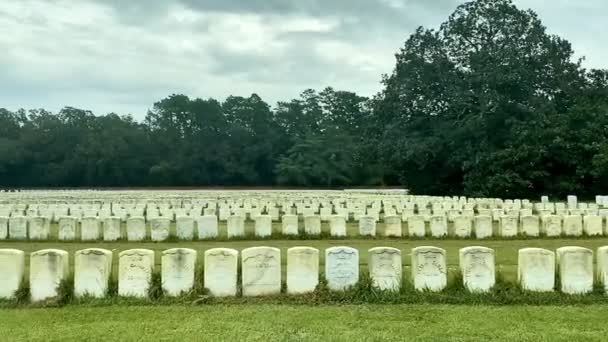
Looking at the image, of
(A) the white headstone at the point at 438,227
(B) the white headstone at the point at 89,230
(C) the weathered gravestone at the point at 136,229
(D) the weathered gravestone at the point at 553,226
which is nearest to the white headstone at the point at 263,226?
(C) the weathered gravestone at the point at 136,229

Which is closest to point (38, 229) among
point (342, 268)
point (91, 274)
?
point (91, 274)

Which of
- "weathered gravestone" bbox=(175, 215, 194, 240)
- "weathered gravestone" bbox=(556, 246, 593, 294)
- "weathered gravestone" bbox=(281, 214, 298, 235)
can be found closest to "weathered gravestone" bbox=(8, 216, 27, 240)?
"weathered gravestone" bbox=(175, 215, 194, 240)

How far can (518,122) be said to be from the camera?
3603cm

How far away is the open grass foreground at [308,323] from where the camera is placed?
19.7ft

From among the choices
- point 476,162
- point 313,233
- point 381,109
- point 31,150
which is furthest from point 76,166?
point 313,233

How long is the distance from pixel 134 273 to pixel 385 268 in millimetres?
2884

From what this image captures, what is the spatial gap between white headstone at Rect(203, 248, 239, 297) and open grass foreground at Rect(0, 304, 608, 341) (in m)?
0.38

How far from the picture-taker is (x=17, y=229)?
1431 centimetres

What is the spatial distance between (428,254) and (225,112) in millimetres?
66985

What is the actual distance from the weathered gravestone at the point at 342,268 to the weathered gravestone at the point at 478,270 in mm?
1267

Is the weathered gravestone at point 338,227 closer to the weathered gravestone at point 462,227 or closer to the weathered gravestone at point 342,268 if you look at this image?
the weathered gravestone at point 462,227

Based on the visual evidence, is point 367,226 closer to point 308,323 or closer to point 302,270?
point 302,270

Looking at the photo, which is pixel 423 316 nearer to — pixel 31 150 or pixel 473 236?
pixel 473 236

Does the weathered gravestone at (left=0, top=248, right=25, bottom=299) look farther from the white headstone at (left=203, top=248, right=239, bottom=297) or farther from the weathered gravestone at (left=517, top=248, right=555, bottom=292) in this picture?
the weathered gravestone at (left=517, top=248, right=555, bottom=292)
